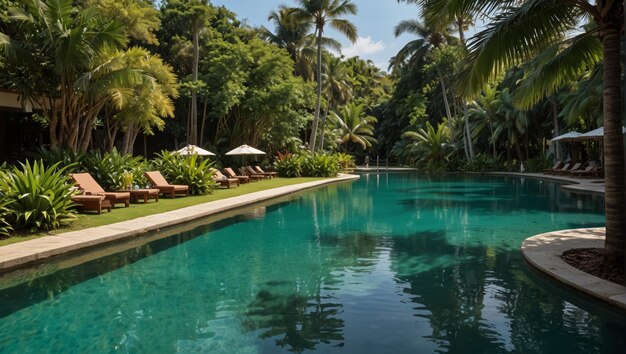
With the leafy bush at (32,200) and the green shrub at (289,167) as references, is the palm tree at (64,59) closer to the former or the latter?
the leafy bush at (32,200)

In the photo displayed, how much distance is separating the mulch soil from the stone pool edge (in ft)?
0.41

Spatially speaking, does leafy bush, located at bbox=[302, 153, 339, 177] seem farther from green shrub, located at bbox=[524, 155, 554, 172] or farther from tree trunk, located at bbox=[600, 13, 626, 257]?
tree trunk, located at bbox=[600, 13, 626, 257]

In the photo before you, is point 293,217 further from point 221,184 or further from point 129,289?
point 221,184

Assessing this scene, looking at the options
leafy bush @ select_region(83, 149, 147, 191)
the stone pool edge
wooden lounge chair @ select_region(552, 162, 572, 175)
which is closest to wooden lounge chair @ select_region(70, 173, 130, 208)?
leafy bush @ select_region(83, 149, 147, 191)

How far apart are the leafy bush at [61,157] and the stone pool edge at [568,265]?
40.5 ft

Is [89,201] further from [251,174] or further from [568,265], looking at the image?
[251,174]

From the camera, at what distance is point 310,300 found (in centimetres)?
579

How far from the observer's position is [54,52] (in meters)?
13.3

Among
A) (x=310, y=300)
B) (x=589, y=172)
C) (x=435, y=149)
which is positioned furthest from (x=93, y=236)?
(x=435, y=149)

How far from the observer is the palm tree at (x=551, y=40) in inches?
238

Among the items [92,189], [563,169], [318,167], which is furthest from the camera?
[318,167]

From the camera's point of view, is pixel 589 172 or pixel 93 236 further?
pixel 589 172

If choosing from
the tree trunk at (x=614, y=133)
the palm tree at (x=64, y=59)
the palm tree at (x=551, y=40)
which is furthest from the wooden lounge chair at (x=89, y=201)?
the tree trunk at (x=614, y=133)

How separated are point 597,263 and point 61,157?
556 inches
